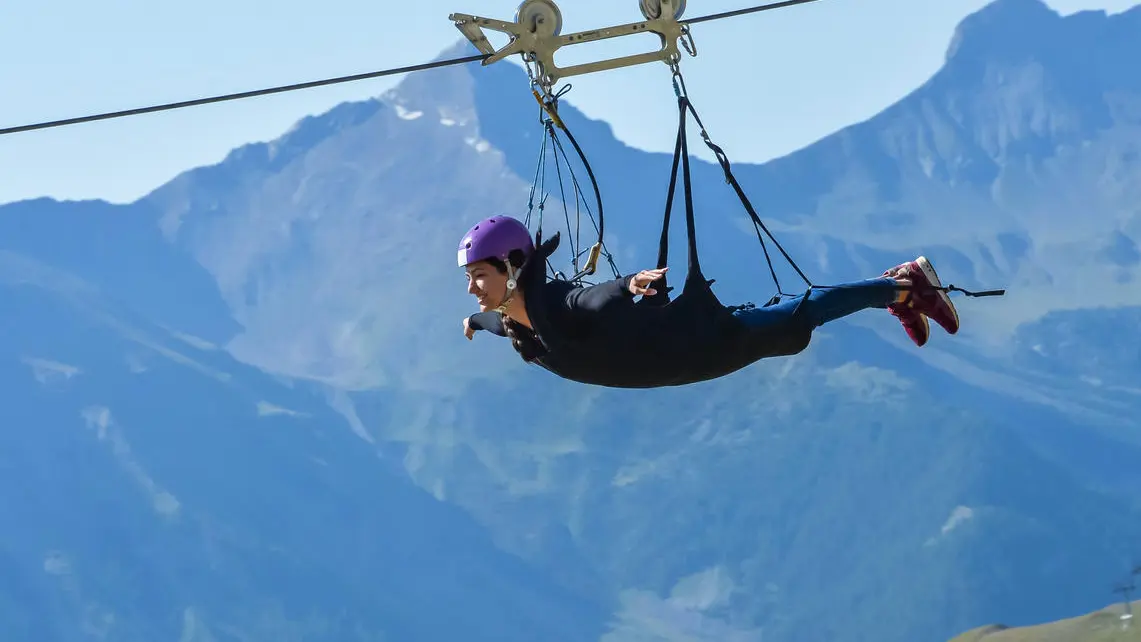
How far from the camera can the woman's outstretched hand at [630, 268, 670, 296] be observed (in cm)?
558

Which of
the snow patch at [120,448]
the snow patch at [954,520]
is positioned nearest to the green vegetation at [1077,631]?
the snow patch at [954,520]

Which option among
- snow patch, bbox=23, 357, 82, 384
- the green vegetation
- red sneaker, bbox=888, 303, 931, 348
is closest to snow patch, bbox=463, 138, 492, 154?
snow patch, bbox=23, 357, 82, 384

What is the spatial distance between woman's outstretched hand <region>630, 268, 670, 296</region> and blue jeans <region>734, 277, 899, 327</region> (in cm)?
83

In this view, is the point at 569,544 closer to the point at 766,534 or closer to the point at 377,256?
the point at 766,534

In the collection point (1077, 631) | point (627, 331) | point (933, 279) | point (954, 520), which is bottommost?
point (627, 331)

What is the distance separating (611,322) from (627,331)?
0.08m

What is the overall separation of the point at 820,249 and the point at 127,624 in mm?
28399

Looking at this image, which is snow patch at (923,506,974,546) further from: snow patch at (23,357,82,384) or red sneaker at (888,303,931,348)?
red sneaker at (888,303,931,348)

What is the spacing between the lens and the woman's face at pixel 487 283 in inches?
246

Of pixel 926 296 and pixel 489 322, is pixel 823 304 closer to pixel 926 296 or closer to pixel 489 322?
pixel 926 296

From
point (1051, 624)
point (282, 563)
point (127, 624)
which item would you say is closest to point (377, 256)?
point (282, 563)

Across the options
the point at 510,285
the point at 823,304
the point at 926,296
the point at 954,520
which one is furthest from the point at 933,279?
the point at 954,520

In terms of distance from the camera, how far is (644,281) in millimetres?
5625

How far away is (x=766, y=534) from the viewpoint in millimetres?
50375
